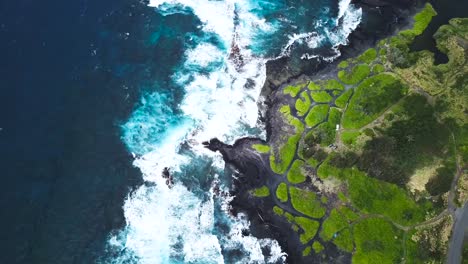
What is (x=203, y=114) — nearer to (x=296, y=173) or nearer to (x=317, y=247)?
(x=296, y=173)

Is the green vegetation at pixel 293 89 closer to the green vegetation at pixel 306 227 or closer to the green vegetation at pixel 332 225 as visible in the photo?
the green vegetation at pixel 332 225

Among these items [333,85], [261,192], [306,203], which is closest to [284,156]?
[261,192]

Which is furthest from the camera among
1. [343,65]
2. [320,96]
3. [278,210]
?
[343,65]

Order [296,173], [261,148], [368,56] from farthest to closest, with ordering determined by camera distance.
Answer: [368,56] → [261,148] → [296,173]

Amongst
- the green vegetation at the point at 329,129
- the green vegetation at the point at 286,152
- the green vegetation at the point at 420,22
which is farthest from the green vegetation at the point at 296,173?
the green vegetation at the point at 420,22

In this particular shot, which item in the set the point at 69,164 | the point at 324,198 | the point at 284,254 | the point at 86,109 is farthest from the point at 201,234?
the point at 86,109

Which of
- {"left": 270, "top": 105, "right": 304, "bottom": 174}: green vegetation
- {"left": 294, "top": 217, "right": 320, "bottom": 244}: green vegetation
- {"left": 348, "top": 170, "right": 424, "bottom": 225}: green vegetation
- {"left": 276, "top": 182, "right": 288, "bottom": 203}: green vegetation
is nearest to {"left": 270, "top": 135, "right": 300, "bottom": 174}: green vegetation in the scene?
{"left": 270, "top": 105, "right": 304, "bottom": 174}: green vegetation
